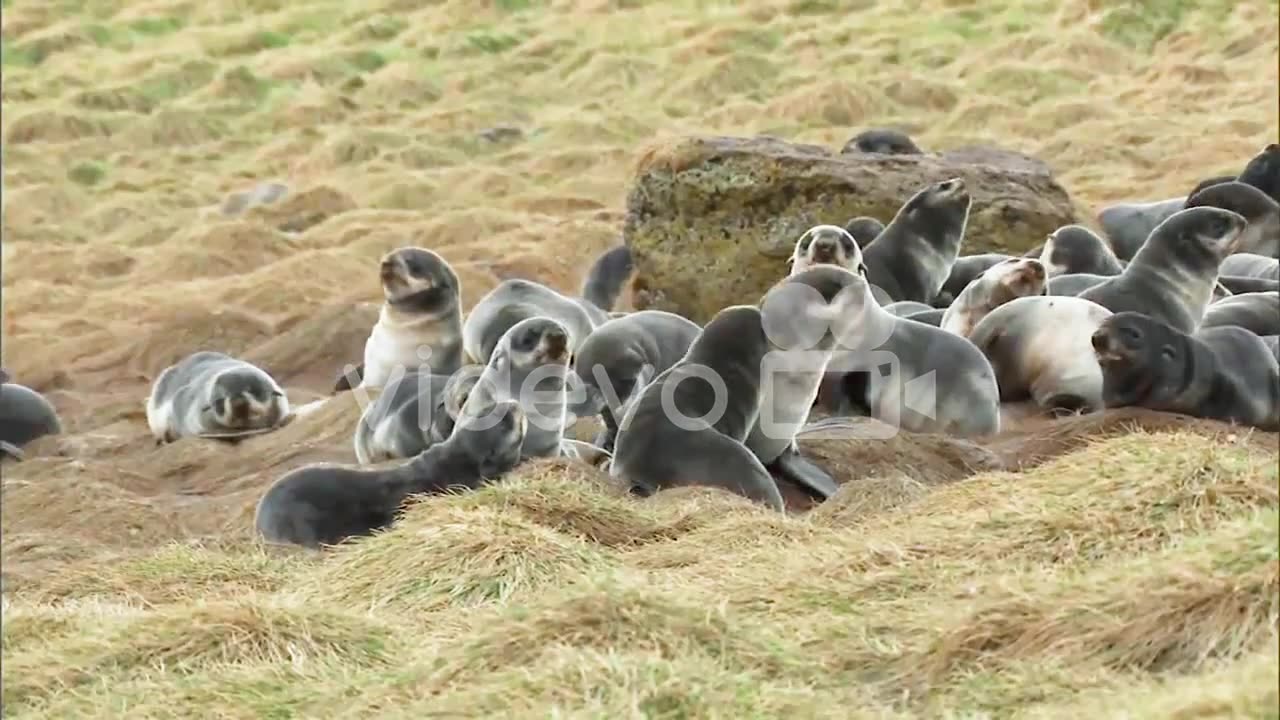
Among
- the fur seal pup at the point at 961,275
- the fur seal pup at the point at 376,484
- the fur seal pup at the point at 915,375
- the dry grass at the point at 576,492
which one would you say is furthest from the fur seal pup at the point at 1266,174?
the fur seal pup at the point at 376,484

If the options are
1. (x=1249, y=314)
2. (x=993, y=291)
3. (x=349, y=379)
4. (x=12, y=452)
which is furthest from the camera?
(x=349, y=379)

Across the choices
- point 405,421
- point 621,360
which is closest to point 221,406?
point 405,421

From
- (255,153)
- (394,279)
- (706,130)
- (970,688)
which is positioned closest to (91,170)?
(255,153)

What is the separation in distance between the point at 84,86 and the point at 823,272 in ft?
80.0

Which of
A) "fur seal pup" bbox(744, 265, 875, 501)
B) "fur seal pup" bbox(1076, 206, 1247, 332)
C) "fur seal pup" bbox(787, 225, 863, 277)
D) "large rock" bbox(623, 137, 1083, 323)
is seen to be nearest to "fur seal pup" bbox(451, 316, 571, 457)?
"fur seal pup" bbox(744, 265, 875, 501)

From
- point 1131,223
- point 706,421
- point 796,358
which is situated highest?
point 796,358

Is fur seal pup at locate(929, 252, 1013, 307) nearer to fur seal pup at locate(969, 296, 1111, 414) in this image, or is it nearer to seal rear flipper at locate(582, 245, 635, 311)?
fur seal pup at locate(969, 296, 1111, 414)

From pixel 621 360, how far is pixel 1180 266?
108 inches

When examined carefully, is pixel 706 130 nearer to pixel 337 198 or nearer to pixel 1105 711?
pixel 337 198

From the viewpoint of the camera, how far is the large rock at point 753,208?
11.8m

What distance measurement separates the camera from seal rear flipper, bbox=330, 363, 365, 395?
38.6 ft

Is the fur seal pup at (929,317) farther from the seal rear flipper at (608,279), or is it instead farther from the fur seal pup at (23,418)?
the fur seal pup at (23,418)

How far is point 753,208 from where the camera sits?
11914 millimetres

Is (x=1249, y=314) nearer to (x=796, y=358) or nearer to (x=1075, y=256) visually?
(x=1075, y=256)
